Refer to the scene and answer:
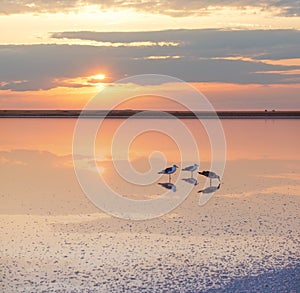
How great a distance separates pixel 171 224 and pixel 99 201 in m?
2.02

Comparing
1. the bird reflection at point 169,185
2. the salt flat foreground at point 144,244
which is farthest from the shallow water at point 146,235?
the bird reflection at point 169,185

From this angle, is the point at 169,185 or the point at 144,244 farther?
the point at 169,185

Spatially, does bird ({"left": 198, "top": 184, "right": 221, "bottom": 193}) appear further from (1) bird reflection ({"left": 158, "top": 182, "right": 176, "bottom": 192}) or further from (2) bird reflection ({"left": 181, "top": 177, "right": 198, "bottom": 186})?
(2) bird reflection ({"left": 181, "top": 177, "right": 198, "bottom": 186})

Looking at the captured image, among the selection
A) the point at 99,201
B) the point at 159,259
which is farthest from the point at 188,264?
the point at 99,201

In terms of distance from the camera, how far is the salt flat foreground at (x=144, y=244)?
6469 mm

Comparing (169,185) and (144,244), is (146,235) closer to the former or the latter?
(144,244)

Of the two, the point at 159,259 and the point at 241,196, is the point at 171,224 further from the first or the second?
the point at 241,196

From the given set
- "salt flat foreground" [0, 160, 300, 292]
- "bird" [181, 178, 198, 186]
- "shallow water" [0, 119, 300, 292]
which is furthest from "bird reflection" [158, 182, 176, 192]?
"salt flat foreground" [0, 160, 300, 292]

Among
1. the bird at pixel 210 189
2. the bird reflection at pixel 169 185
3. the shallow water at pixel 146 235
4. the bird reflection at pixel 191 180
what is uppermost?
the shallow water at pixel 146 235

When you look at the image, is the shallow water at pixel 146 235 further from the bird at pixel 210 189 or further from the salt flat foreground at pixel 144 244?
the bird at pixel 210 189

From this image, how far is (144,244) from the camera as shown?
7793 millimetres

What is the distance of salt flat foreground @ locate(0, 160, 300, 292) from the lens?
6469 millimetres

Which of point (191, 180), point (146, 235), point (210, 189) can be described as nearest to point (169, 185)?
point (191, 180)

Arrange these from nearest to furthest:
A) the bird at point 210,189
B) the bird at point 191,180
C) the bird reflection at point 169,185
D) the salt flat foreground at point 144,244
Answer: the salt flat foreground at point 144,244
the bird at point 210,189
the bird reflection at point 169,185
the bird at point 191,180
